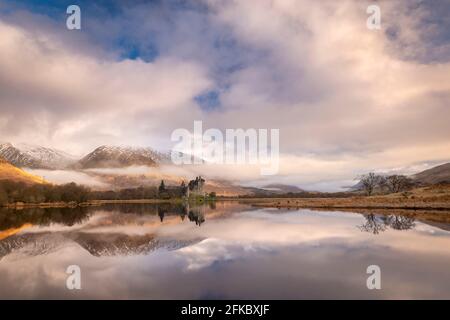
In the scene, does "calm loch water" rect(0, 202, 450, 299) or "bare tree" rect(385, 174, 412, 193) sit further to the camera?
"bare tree" rect(385, 174, 412, 193)

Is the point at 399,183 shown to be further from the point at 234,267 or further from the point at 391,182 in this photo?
the point at 234,267

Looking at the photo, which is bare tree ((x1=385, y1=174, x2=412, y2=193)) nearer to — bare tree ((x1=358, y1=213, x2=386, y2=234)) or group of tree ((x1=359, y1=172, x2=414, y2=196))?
group of tree ((x1=359, y1=172, x2=414, y2=196))

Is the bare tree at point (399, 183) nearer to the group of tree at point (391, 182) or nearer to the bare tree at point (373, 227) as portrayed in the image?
the group of tree at point (391, 182)

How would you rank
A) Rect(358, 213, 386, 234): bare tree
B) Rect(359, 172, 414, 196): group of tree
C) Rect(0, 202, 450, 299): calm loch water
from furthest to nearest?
Rect(359, 172, 414, 196): group of tree
Rect(358, 213, 386, 234): bare tree
Rect(0, 202, 450, 299): calm loch water

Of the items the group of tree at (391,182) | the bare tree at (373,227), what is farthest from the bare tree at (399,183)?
the bare tree at (373,227)

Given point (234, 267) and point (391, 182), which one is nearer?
point (234, 267)

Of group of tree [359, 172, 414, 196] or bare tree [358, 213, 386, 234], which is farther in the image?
group of tree [359, 172, 414, 196]

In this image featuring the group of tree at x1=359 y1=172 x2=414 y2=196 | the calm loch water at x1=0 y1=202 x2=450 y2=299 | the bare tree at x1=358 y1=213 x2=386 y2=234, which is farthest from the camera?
the group of tree at x1=359 y1=172 x2=414 y2=196

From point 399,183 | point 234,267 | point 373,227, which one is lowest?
point 373,227

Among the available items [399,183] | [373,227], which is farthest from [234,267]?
[399,183]

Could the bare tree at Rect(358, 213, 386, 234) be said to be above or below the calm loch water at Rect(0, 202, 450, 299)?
below

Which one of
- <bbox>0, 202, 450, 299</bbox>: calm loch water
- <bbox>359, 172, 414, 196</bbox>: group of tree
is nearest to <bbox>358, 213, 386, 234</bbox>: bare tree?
<bbox>0, 202, 450, 299</bbox>: calm loch water
